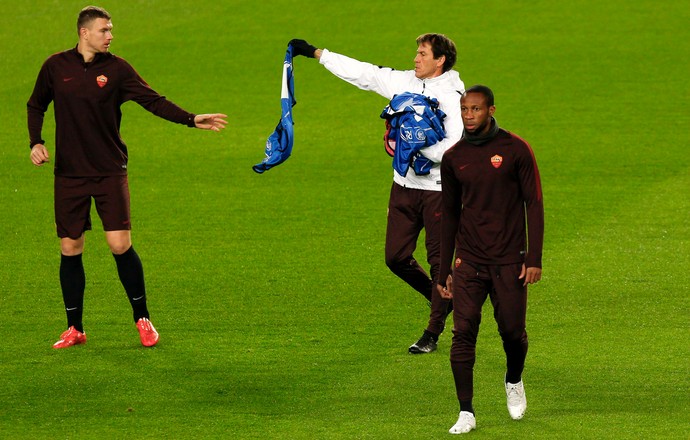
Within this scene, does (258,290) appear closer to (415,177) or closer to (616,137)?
(415,177)

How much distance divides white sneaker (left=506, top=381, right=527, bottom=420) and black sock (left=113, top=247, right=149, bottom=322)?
9.77 ft

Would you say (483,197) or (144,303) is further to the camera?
(144,303)

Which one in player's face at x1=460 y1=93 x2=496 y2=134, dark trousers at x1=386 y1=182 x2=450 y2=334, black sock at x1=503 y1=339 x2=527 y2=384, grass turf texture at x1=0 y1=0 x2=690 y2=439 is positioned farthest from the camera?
dark trousers at x1=386 y1=182 x2=450 y2=334

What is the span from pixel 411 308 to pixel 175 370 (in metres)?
2.30

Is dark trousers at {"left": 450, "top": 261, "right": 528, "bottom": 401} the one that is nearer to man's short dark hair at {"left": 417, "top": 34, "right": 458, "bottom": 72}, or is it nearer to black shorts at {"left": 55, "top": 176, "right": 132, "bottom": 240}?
man's short dark hair at {"left": 417, "top": 34, "right": 458, "bottom": 72}

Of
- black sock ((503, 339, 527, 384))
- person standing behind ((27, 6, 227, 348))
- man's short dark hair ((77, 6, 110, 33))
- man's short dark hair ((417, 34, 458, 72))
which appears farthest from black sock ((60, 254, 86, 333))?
black sock ((503, 339, 527, 384))

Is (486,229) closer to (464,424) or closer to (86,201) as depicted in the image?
(464,424)

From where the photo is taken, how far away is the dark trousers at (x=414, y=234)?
8.94 metres

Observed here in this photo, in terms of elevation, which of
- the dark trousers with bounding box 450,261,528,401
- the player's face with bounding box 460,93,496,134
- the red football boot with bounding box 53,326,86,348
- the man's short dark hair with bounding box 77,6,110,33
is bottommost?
the red football boot with bounding box 53,326,86,348

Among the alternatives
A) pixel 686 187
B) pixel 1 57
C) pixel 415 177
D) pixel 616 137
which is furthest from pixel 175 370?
pixel 1 57

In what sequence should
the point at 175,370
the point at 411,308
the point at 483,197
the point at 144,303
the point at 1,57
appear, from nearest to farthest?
the point at 483,197, the point at 175,370, the point at 144,303, the point at 411,308, the point at 1,57

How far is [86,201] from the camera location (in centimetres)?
899

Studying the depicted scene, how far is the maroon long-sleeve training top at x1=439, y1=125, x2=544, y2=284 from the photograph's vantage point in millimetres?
7129

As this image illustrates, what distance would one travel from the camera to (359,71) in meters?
9.09
